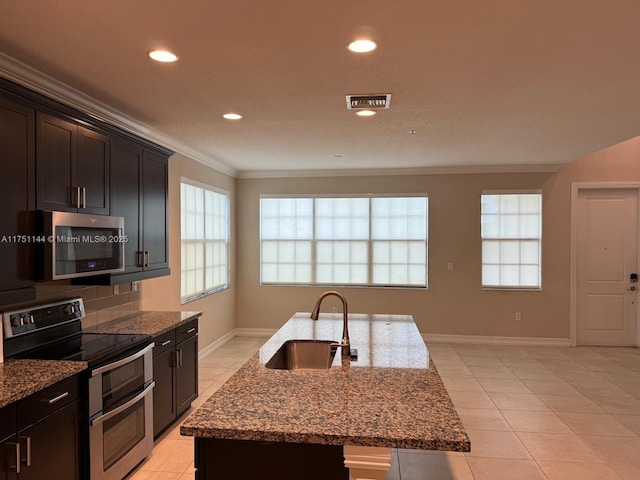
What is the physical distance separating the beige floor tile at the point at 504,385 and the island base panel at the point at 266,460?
3276 mm

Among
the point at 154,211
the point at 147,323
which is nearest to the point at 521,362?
the point at 147,323

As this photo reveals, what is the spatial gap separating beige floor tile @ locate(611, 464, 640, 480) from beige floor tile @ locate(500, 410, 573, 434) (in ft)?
1.66

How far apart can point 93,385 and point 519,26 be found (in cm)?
279

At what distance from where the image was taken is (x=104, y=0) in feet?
5.78

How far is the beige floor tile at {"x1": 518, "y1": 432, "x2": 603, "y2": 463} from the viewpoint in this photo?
2.98 meters

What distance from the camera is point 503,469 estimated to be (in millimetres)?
2838

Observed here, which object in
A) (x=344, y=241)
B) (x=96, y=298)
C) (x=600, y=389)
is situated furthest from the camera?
(x=344, y=241)

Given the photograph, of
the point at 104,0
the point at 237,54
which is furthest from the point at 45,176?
the point at 237,54

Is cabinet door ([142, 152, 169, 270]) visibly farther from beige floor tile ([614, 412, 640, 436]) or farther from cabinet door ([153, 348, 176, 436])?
beige floor tile ([614, 412, 640, 436])

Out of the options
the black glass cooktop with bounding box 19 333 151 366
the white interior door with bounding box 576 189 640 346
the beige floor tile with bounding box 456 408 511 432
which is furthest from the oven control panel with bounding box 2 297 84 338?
the white interior door with bounding box 576 189 640 346

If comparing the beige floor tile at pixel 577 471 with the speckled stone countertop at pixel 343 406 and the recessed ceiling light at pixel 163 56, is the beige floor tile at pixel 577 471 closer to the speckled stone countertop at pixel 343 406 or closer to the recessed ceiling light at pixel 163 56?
the speckled stone countertop at pixel 343 406

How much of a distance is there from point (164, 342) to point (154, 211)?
1102 millimetres

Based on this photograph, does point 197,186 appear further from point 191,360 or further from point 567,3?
point 567,3

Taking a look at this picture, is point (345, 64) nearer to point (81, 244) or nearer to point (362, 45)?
point (362, 45)
